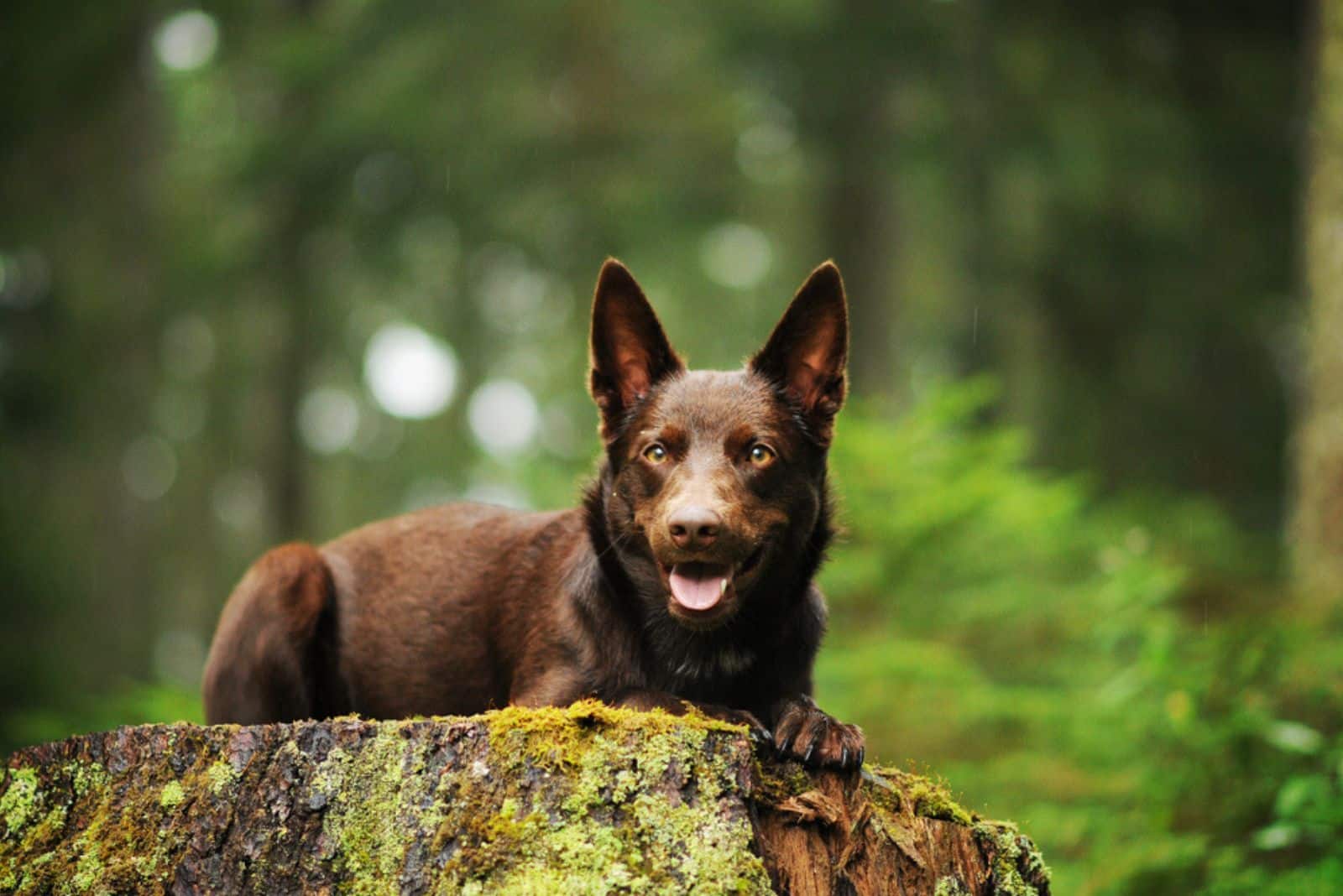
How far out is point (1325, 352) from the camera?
8.89m

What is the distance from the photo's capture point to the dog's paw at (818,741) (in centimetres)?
363

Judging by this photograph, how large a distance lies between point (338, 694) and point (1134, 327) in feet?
42.0

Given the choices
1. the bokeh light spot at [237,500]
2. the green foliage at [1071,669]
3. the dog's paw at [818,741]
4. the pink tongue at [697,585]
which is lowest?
the bokeh light spot at [237,500]

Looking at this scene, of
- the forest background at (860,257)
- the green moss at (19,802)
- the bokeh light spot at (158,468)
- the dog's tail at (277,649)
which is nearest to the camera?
the green moss at (19,802)

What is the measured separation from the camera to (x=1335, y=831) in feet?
17.9

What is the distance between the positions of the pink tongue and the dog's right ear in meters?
0.83

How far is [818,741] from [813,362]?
5.24 ft

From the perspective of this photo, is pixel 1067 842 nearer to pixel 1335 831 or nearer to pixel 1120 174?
pixel 1335 831

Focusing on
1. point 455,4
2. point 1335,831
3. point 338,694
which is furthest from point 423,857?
point 455,4

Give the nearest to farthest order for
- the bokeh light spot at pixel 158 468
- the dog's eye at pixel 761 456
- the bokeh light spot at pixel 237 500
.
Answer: the dog's eye at pixel 761 456 < the bokeh light spot at pixel 158 468 < the bokeh light spot at pixel 237 500

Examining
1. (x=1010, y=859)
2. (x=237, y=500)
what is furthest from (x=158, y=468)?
(x=1010, y=859)

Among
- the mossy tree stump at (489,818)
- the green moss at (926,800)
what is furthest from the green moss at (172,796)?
the green moss at (926,800)

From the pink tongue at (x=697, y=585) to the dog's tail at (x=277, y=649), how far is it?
192 centimetres

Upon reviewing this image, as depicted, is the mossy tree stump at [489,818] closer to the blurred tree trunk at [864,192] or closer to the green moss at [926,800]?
the green moss at [926,800]
